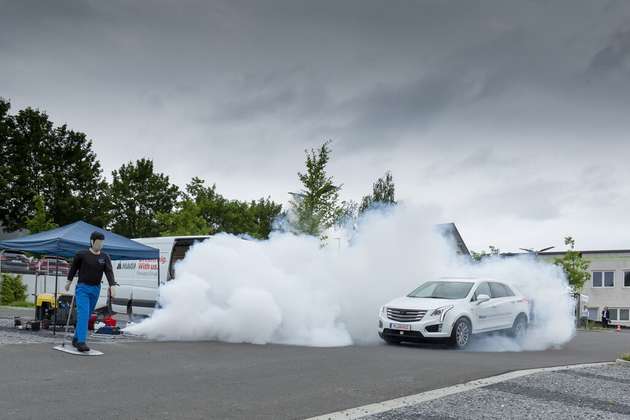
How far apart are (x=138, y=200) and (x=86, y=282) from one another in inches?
1917

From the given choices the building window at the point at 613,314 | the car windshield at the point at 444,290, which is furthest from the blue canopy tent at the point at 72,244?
the building window at the point at 613,314

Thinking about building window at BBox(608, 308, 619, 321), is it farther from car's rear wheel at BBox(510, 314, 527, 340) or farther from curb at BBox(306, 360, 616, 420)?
curb at BBox(306, 360, 616, 420)

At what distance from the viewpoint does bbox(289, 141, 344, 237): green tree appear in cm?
2452

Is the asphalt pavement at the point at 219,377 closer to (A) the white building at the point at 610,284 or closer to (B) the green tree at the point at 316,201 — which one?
(B) the green tree at the point at 316,201

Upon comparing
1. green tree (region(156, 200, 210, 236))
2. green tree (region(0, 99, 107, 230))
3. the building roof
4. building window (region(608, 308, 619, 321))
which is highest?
green tree (region(0, 99, 107, 230))

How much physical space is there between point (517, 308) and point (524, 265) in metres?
2.99

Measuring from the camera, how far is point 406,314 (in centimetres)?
1426

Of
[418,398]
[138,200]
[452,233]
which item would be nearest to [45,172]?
[138,200]

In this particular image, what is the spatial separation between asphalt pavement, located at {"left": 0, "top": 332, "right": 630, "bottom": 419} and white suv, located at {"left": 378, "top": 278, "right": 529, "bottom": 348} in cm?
90

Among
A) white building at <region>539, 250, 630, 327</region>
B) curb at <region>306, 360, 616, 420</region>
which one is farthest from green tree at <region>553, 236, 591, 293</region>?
curb at <region>306, 360, 616, 420</region>

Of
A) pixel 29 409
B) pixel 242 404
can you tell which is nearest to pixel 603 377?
pixel 242 404

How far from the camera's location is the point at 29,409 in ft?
20.7

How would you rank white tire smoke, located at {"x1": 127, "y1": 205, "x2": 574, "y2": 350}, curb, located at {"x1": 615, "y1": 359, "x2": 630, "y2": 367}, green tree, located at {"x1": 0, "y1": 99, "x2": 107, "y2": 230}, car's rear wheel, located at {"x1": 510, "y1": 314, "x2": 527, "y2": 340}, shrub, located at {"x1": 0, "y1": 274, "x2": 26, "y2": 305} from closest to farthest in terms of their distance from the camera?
curb, located at {"x1": 615, "y1": 359, "x2": 630, "y2": 367} → white tire smoke, located at {"x1": 127, "y1": 205, "x2": 574, "y2": 350} → car's rear wheel, located at {"x1": 510, "y1": 314, "x2": 527, "y2": 340} → shrub, located at {"x1": 0, "y1": 274, "x2": 26, "y2": 305} → green tree, located at {"x1": 0, "y1": 99, "x2": 107, "y2": 230}

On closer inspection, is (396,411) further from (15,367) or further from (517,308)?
(517,308)
